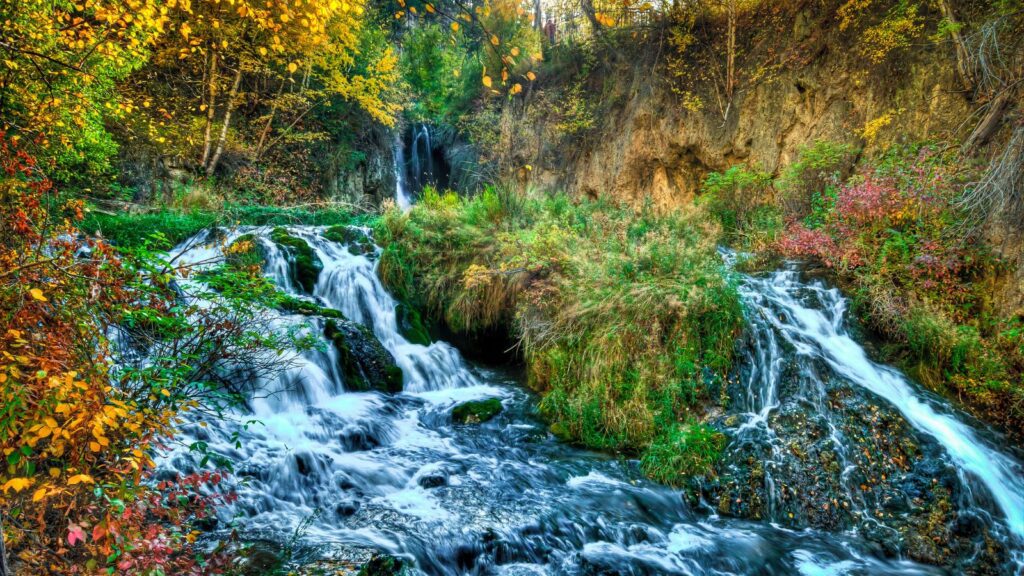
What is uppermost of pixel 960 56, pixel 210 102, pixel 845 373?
pixel 210 102

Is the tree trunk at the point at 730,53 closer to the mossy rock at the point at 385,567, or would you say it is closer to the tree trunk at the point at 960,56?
the tree trunk at the point at 960,56

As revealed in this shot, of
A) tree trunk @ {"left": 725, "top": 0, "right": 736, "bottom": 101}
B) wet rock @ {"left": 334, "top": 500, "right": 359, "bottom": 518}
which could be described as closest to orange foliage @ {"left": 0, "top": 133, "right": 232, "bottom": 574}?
wet rock @ {"left": 334, "top": 500, "right": 359, "bottom": 518}

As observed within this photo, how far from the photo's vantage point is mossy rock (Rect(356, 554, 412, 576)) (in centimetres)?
310

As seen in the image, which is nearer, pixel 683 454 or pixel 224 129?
pixel 683 454

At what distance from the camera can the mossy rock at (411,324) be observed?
8102 mm

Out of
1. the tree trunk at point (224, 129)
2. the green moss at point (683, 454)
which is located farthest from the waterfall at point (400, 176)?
the green moss at point (683, 454)

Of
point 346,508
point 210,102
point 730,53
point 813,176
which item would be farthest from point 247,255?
point 730,53

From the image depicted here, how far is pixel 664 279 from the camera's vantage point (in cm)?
598

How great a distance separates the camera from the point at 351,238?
9.61 m

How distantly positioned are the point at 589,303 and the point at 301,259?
5.60 meters

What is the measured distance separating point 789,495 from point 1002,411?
2646 millimetres

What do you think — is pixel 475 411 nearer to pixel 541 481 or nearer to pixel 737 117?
pixel 541 481

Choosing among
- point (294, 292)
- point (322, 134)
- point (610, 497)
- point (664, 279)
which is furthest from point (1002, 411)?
point (322, 134)

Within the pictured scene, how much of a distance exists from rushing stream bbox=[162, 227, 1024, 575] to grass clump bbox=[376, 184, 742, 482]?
1.32ft
